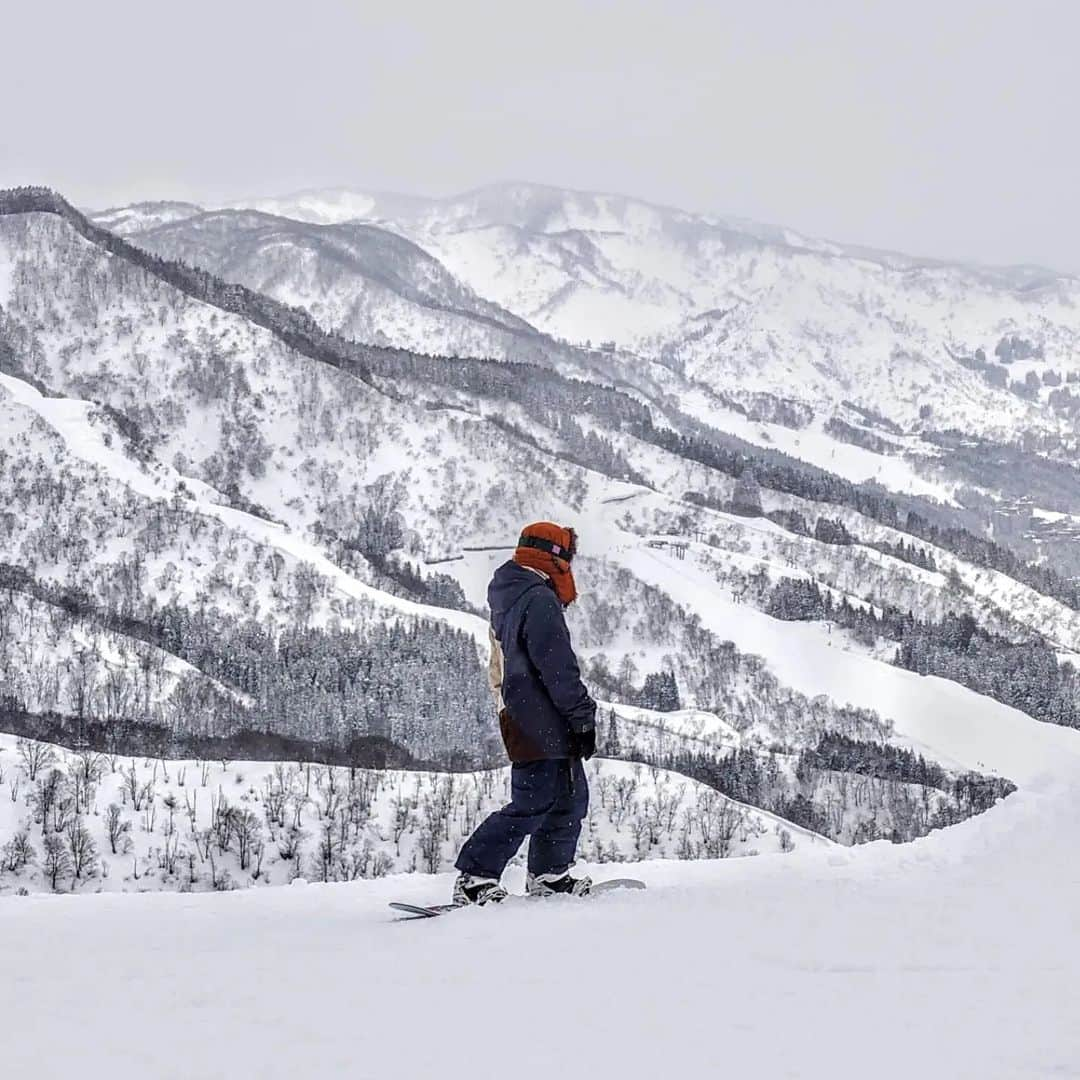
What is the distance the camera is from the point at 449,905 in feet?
28.5

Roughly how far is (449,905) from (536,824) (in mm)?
999

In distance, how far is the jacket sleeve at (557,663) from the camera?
336 inches

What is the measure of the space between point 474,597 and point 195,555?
1881 inches

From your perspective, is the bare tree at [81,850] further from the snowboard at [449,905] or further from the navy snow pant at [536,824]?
the navy snow pant at [536,824]

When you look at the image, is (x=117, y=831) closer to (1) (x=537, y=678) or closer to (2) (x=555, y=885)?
(2) (x=555, y=885)

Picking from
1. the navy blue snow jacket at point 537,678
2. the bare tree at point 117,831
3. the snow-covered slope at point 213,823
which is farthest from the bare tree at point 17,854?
the navy blue snow jacket at point 537,678

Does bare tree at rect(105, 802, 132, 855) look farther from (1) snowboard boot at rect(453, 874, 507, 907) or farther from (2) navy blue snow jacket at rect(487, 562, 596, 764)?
(2) navy blue snow jacket at rect(487, 562, 596, 764)

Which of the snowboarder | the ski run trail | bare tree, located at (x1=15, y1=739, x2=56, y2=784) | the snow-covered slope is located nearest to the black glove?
the snowboarder

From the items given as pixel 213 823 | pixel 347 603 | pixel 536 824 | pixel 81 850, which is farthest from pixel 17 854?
pixel 347 603

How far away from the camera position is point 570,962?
662 centimetres

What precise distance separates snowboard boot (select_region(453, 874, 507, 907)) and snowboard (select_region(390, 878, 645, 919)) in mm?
61

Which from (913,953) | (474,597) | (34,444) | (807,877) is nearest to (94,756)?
(807,877)

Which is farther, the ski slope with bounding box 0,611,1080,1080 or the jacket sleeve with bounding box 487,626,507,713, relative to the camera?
the jacket sleeve with bounding box 487,626,507,713

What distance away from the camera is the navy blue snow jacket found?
8.55 m
